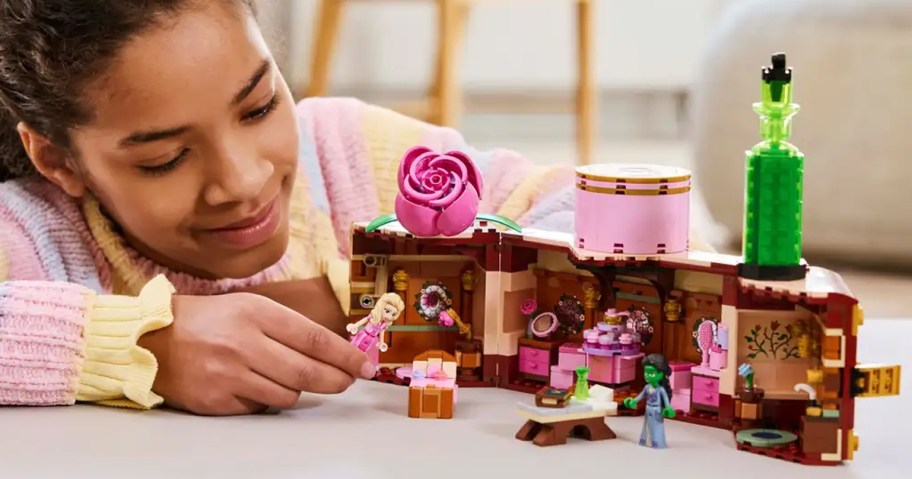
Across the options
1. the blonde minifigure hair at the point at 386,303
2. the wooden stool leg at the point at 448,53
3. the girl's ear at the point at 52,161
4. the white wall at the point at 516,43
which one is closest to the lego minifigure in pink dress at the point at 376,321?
the blonde minifigure hair at the point at 386,303

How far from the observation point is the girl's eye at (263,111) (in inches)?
42.6

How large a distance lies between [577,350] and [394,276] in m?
0.15

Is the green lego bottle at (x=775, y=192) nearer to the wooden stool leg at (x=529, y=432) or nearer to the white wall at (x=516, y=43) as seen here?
the wooden stool leg at (x=529, y=432)

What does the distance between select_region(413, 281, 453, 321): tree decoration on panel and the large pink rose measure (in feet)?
0.16

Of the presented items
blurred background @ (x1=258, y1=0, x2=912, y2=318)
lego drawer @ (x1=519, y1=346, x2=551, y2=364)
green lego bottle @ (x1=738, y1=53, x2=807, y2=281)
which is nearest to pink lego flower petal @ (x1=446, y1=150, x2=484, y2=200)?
lego drawer @ (x1=519, y1=346, x2=551, y2=364)

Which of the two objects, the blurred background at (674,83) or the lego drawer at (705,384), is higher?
the blurred background at (674,83)

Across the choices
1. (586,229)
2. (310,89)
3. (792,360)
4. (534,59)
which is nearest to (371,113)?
(586,229)

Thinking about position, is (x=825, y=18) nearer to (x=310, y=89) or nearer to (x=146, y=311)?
(x=310, y=89)

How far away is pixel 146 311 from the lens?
95 cm


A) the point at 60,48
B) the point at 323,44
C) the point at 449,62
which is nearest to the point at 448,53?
the point at 449,62

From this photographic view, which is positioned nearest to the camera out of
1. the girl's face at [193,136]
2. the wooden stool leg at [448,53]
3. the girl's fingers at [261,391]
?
the girl's fingers at [261,391]

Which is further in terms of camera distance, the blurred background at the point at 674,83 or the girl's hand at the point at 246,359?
the blurred background at the point at 674,83

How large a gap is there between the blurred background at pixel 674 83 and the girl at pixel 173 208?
0.16 m

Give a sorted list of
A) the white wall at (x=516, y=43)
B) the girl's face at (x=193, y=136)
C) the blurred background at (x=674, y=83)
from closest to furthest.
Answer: the girl's face at (x=193, y=136) < the blurred background at (x=674, y=83) < the white wall at (x=516, y=43)
